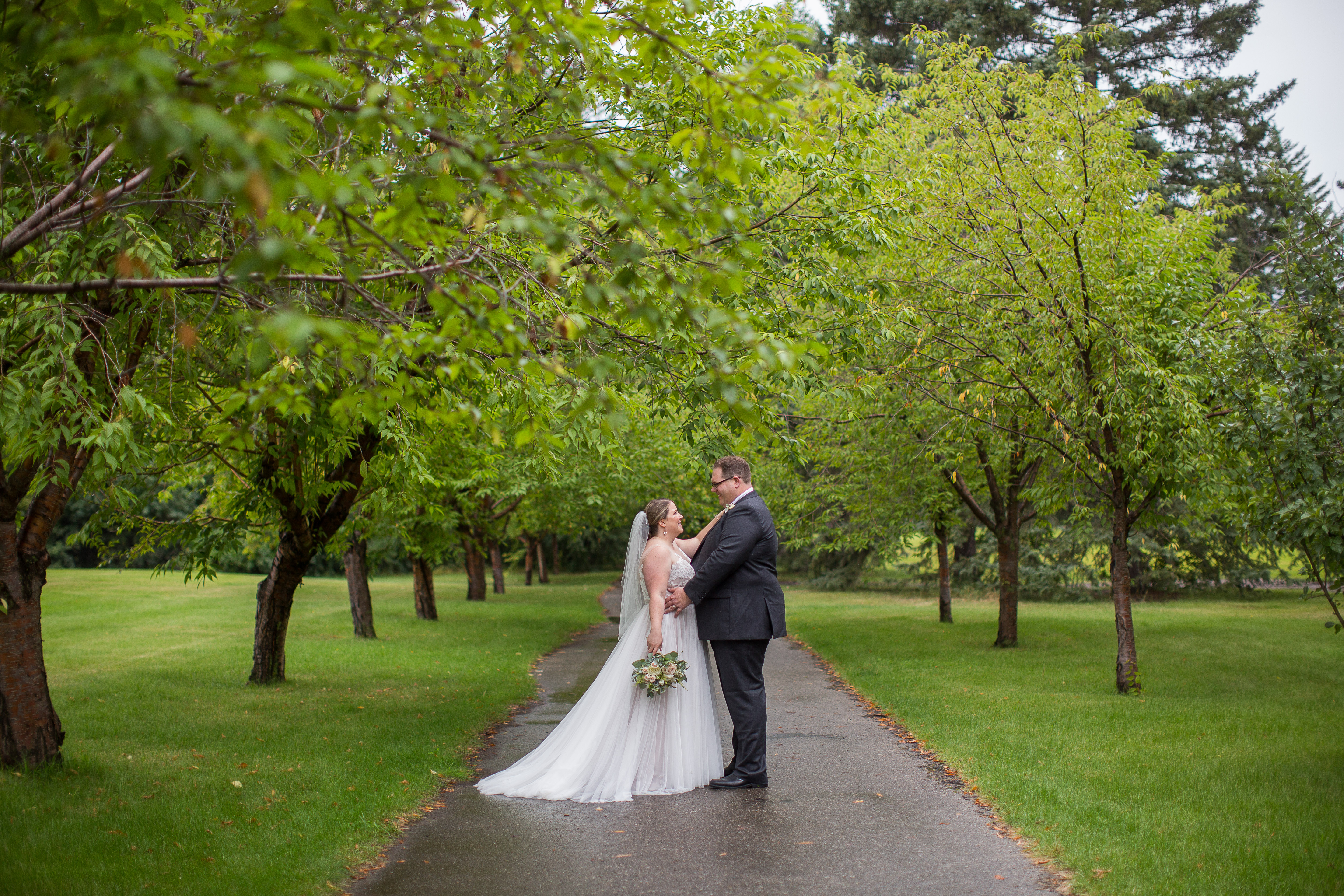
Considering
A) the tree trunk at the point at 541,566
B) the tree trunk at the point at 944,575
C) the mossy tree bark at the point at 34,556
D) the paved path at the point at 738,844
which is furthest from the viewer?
the tree trunk at the point at 541,566

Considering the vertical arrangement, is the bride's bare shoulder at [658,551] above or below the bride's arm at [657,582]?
above

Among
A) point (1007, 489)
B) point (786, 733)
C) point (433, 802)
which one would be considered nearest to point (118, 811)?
point (433, 802)

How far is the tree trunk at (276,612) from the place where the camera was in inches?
467

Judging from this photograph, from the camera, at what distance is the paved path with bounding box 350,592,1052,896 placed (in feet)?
16.2

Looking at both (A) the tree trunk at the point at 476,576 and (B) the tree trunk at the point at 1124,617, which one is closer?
(B) the tree trunk at the point at 1124,617

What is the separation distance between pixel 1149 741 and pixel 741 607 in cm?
451

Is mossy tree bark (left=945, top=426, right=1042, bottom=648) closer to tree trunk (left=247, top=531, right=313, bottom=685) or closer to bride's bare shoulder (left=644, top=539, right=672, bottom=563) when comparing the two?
bride's bare shoulder (left=644, top=539, right=672, bottom=563)

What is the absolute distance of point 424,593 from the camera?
924 inches

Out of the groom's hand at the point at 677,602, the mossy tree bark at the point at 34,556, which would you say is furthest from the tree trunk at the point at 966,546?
the mossy tree bark at the point at 34,556

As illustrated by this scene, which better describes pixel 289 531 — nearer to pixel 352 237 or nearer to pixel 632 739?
pixel 632 739

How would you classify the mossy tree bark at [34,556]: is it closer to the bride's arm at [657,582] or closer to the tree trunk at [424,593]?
the bride's arm at [657,582]

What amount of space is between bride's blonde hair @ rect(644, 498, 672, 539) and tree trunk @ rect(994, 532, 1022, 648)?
11528 millimetres

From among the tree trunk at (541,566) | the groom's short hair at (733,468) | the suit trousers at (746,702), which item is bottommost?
the tree trunk at (541,566)

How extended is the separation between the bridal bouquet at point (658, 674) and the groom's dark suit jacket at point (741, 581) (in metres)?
0.33
